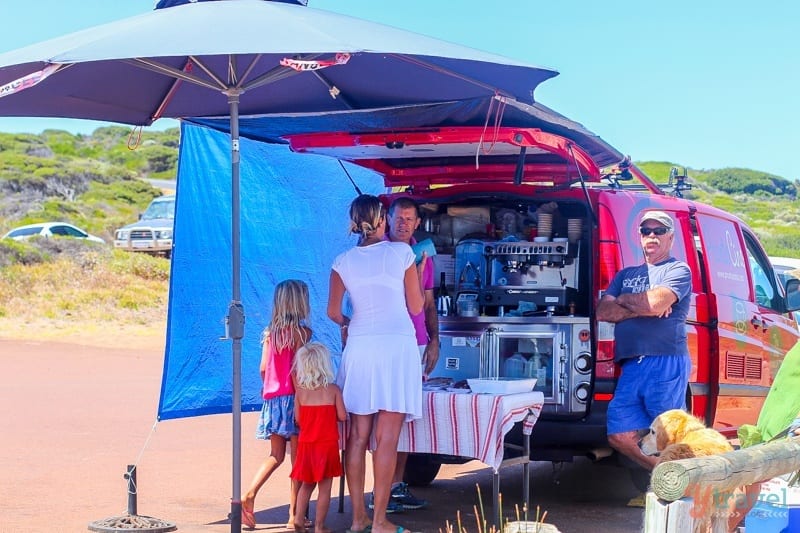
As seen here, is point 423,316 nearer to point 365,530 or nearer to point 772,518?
point 365,530

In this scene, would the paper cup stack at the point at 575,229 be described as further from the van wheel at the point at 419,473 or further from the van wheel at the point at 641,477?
the van wheel at the point at 419,473

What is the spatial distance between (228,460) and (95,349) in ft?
34.4

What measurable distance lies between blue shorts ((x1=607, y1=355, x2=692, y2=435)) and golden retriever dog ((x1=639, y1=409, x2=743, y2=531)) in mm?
1026

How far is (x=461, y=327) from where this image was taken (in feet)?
25.8

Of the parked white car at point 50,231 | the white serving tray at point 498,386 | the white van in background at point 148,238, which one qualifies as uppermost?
the parked white car at point 50,231

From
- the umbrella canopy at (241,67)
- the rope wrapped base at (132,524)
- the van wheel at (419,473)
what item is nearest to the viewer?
the umbrella canopy at (241,67)

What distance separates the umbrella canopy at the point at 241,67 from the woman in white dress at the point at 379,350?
88 centimetres

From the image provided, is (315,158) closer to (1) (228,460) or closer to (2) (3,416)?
(1) (228,460)

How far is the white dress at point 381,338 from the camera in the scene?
674cm

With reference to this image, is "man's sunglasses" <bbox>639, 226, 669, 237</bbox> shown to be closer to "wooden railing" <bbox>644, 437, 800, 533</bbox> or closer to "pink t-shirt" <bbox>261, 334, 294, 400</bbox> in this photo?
"pink t-shirt" <bbox>261, 334, 294, 400</bbox>

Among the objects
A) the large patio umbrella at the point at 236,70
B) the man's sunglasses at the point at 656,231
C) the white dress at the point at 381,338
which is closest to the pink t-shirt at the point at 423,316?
the white dress at the point at 381,338

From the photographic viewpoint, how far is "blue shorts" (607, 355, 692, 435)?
7188mm

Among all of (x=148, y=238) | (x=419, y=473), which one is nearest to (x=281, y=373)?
(x=419, y=473)

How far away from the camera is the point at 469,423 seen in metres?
6.88
